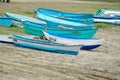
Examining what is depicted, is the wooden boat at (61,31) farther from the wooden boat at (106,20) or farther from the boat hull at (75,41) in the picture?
the wooden boat at (106,20)

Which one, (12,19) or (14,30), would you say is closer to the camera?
(14,30)

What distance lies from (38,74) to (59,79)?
63 cm

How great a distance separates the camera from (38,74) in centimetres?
1241

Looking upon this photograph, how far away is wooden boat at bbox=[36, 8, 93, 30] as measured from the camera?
24.1 meters

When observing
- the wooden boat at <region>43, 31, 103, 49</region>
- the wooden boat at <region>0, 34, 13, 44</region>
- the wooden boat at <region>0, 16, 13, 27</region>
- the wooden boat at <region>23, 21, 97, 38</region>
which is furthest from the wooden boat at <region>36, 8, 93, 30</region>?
the wooden boat at <region>0, 34, 13, 44</region>

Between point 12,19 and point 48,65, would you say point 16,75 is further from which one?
point 12,19

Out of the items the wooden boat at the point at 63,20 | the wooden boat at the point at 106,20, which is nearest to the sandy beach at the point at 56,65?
the wooden boat at the point at 63,20

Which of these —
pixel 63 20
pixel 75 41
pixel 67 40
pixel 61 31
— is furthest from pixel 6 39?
pixel 63 20

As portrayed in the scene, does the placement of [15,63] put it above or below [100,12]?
above

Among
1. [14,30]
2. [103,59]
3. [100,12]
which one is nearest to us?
[103,59]

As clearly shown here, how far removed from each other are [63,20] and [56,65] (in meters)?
12.0

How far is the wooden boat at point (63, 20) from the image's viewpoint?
2412cm

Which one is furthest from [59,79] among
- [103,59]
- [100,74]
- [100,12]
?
[100,12]

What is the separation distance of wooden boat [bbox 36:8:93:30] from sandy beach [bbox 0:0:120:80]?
5736 millimetres
